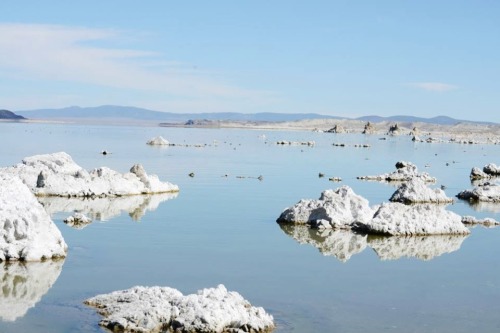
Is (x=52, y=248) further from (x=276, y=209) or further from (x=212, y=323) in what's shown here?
(x=276, y=209)

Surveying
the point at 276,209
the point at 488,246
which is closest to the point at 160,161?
the point at 276,209

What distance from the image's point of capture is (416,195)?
2458 centimetres

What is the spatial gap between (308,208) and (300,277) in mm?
6311

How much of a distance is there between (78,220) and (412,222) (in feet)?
26.4

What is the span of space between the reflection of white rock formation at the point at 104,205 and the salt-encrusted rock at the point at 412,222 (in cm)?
612

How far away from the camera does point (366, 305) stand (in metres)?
12.0

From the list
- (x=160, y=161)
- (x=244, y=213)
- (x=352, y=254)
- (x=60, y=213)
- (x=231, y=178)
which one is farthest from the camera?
(x=160, y=161)

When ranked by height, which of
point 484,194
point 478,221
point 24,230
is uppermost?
point 24,230

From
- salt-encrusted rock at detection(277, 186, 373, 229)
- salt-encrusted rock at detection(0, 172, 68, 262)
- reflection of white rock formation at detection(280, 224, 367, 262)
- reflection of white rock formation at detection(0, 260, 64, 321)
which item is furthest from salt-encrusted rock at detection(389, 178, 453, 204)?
reflection of white rock formation at detection(0, 260, 64, 321)

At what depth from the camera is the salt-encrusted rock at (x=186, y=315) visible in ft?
33.0

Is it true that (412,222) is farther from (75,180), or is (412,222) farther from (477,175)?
(477,175)

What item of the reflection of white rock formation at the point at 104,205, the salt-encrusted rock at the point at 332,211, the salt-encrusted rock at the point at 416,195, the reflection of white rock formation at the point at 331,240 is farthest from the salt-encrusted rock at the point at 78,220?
the salt-encrusted rock at the point at 416,195

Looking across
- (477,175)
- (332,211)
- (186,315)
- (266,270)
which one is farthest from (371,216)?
(477,175)

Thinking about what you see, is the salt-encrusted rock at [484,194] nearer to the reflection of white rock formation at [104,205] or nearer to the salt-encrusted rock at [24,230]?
the reflection of white rock formation at [104,205]
